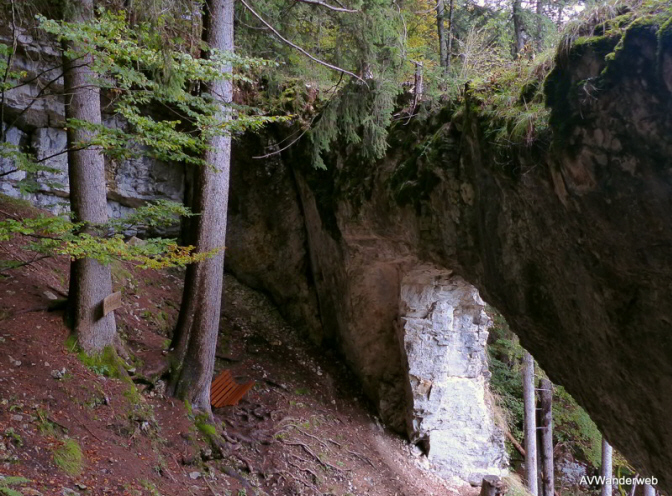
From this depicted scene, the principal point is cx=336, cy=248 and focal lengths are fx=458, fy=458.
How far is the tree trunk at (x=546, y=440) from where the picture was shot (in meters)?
10.8

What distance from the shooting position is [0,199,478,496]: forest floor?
14.2 ft

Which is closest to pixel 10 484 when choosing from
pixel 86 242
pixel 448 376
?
pixel 86 242

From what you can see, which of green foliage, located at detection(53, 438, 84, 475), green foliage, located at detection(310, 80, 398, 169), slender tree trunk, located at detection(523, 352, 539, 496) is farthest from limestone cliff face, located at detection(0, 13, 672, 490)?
green foliage, located at detection(53, 438, 84, 475)

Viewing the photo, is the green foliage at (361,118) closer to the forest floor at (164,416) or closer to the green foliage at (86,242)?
the green foliage at (86,242)

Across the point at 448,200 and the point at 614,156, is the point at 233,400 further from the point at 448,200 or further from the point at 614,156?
the point at 614,156

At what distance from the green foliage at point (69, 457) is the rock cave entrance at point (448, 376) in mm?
6084

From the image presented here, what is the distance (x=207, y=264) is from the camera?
648cm

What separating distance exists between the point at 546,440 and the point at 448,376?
4.10m

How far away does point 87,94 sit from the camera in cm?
541

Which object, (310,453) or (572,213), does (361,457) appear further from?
(572,213)

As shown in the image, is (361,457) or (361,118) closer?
(361,118)

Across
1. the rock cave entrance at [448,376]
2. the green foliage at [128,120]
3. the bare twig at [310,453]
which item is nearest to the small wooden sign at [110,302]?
the green foliage at [128,120]

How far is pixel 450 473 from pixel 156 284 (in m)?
7.05

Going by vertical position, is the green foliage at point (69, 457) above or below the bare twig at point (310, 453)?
above
